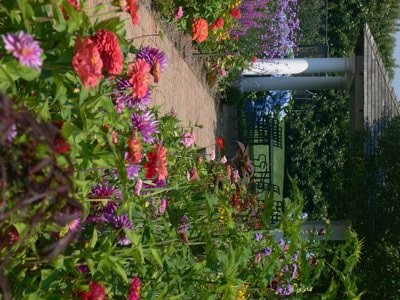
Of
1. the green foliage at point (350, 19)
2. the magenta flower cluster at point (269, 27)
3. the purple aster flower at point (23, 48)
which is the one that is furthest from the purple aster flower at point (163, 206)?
the green foliage at point (350, 19)

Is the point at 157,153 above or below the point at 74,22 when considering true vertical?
below

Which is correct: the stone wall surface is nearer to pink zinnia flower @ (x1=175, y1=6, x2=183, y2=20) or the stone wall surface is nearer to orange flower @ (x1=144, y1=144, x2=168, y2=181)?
pink zinnia flower @ (x1=175, y1=6, x2=183, y2=20)

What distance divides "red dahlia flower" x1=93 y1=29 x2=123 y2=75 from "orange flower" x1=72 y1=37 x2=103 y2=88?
0.45 ft

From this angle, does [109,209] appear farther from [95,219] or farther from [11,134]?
[11,134]

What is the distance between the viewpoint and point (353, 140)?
338 inches

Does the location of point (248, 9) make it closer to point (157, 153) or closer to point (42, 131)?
point (157, 153)

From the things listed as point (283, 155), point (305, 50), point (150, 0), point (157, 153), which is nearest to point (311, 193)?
point (283, 155)

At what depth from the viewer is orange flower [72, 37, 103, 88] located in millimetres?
2182

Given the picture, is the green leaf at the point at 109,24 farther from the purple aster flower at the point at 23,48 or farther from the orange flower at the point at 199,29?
the orange flower at the point at 199,29

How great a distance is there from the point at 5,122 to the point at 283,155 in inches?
550

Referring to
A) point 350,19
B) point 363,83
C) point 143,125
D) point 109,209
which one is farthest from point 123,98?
point 350,19

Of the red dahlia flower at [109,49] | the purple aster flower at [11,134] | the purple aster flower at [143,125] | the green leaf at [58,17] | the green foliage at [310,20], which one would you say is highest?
the green foliage at [310,20]

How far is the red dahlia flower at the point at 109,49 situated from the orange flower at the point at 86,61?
137mm

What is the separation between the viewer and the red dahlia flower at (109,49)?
2.35m
